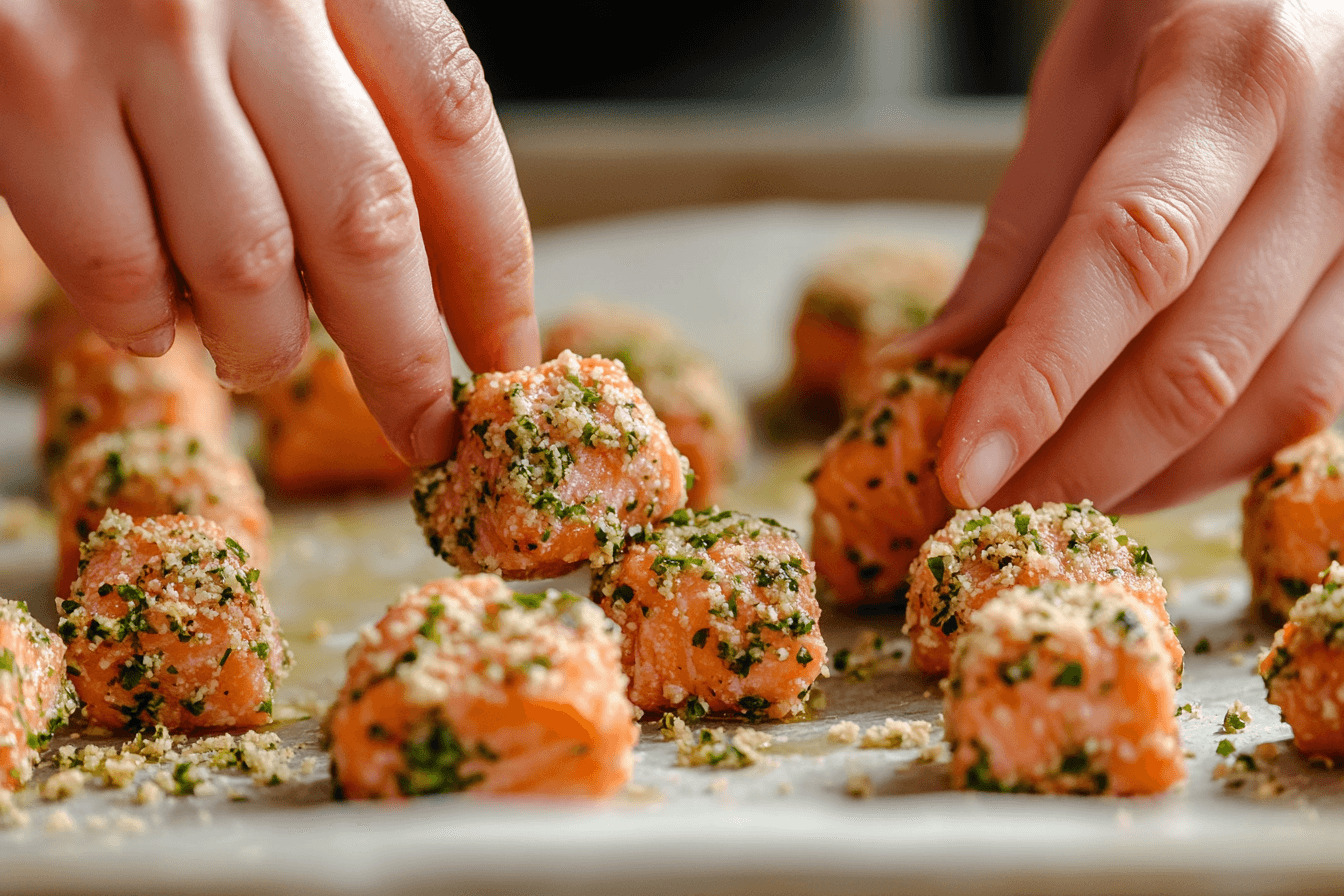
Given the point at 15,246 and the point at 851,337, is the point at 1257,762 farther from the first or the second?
the point at 15,246

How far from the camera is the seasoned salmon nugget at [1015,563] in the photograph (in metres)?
1.58

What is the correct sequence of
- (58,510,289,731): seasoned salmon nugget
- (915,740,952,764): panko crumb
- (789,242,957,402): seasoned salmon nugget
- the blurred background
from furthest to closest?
the blurred background
(789,242,957,402): seasoned salmon nugget
(58,510,289,731): seasoned salmon nugget
(915,740,952,764): panko crumb

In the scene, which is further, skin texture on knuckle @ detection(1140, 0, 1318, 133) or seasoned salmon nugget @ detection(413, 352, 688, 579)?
skin texture on knuckle @ detection(1140, 0, 1318, 133)

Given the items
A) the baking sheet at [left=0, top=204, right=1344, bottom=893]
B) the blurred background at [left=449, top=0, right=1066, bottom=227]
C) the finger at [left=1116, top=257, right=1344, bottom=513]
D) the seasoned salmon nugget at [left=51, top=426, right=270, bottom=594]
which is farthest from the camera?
the blurred background at [left=449, top=0, right=1066, bottom=227]

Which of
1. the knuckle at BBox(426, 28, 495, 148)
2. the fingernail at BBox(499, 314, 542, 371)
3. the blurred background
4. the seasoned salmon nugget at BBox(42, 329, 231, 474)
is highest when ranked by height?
the blurred background

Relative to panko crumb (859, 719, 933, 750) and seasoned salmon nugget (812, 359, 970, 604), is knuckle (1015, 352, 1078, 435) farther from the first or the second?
panko crumb (859, 719, 933, 750)

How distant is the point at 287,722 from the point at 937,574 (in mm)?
870

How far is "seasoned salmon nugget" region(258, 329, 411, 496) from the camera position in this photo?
9.13 ft

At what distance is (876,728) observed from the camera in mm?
1549

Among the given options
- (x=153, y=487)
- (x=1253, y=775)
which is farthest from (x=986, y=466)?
(x=153, y=487)

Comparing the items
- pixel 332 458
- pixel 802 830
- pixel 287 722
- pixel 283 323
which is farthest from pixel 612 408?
pixel 332 458

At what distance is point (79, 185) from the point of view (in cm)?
139

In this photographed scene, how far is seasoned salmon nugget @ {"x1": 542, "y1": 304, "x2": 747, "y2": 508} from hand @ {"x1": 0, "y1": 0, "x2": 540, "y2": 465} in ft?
3.50

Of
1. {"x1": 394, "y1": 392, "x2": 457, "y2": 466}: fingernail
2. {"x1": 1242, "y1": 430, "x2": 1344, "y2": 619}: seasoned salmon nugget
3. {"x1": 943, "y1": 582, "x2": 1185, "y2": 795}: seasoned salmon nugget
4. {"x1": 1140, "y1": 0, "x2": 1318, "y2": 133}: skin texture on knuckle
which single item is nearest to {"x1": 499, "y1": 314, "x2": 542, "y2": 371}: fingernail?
{"x1": 394, "y1": 392, "x2": 457, "y2": 466}: fingernail
